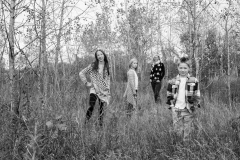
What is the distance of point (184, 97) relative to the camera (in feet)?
9.92

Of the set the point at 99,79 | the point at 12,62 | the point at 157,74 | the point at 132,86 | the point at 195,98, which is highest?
the point at 12,62

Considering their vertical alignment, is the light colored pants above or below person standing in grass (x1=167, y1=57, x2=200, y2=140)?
below

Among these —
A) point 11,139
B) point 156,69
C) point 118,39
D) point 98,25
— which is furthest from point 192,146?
point 118,39

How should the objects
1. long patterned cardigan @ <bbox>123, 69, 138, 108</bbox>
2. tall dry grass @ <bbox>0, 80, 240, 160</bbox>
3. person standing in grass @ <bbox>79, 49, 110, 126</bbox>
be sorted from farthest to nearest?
long patterned cardigan @ <bbox>123, 69, 138, 108</bbox> < person standing in grass @ <bbox>79, 49, 110, 126</bbox> < tall dry grass @ <bbox>0, 80, 240, 160</bbox>

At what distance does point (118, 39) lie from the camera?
18125 millimetres

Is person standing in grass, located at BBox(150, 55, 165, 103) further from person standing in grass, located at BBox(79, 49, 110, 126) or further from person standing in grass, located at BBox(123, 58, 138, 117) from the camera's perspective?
person standing in grass, located at BBox(79, 49, 110, 126)

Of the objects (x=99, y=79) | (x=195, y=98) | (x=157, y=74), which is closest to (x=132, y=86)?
(x=99, y=79)

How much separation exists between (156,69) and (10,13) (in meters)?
4.30

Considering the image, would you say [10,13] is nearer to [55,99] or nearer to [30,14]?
[30,14]

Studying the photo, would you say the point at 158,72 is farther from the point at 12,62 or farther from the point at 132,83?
the point at 12,62

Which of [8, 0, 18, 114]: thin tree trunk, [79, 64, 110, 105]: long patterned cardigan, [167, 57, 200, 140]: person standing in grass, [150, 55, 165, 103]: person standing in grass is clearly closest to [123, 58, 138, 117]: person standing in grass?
[79, 64, 110, 105]: long patterned cardigan

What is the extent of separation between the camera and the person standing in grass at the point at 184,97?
2930mm

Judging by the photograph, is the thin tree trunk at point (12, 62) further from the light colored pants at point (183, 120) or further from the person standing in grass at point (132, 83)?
the person standing in grass at point (132, 83)

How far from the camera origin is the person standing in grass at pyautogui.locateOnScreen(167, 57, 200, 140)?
293 cm
